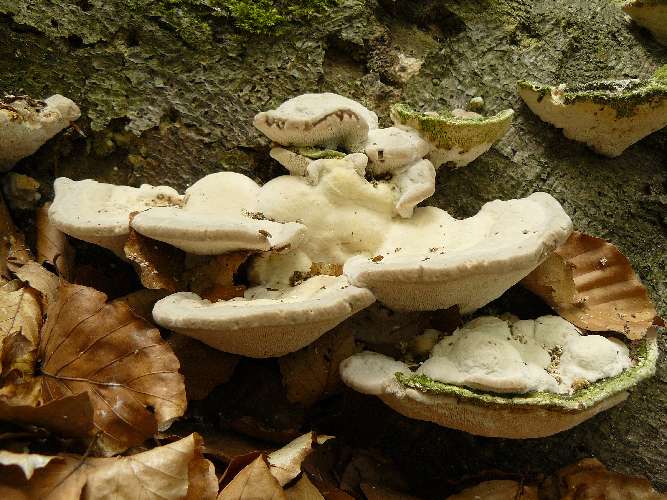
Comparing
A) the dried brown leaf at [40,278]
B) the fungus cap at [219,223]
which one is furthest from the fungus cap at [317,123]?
the dried brown leaf at [40,278]

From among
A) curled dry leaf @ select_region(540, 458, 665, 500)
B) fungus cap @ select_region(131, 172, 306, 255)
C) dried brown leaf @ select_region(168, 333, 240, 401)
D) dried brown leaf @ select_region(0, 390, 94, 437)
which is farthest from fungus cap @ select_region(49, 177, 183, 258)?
curled dry leaf @ select_region(540, 458, 665, 500)

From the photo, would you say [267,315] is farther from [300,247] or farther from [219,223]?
[300,247]

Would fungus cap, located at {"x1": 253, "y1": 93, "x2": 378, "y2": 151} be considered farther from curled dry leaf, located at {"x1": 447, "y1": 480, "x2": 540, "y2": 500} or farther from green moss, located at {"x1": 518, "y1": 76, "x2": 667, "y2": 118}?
curled dry leaf, located at {"x1": 447, "y1": 480, "x2": 540, "y2": 500}

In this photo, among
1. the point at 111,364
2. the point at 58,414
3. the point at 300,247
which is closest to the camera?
the point at 58,414

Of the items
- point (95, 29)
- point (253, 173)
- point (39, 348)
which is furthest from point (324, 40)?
point (39, 348)

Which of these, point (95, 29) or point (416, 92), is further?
point (416, 92)

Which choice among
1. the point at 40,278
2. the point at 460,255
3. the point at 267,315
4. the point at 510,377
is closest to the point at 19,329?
the point at 40,278

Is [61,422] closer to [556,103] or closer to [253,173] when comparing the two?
[253,173]
